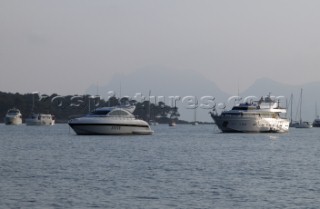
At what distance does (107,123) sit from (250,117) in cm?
4382

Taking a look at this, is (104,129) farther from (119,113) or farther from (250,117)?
(250,117)

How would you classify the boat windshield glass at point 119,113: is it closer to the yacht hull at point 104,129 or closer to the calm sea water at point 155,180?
the yacht hull at point 104,129

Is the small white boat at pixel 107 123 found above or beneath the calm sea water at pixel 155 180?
above

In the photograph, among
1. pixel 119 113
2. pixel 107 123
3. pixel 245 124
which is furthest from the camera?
pixel 245 124

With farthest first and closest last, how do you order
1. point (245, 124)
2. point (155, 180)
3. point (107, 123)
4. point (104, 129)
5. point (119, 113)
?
1. point (245, 124)
2. point (119, 113)
3. point (104, 129)
4. point (107, 123)
5. point (155, 180)

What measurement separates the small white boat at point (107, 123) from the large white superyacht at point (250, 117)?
3606cm

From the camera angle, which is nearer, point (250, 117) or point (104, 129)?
point (104, 129)

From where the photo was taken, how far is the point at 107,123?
366 ft

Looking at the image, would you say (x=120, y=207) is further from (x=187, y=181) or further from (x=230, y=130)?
(x=230, y=130)

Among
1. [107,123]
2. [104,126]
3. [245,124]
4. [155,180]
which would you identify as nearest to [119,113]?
[107,123]

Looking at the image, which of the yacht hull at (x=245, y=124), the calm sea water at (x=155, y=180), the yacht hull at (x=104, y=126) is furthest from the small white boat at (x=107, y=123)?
the yacht hull at (x=245, y=124)

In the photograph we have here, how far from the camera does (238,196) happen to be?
144 ft

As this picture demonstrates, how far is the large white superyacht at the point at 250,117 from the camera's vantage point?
149m

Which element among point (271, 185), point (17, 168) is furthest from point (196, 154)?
point (271, 185)
